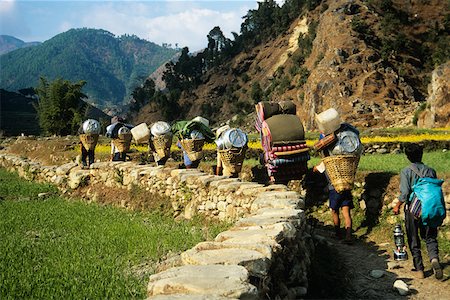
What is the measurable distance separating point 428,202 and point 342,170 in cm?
172

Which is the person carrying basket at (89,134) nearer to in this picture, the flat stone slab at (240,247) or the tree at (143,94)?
the flat stone slab at (240,247)

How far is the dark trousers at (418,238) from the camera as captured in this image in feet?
18.2

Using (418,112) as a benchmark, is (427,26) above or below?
above

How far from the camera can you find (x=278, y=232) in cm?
423

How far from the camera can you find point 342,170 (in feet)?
22.9

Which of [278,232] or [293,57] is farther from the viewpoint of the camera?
[293,57]

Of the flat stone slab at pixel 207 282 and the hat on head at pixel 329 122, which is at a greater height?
the hat on head at pixel 329 122

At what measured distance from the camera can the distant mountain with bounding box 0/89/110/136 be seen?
197ft

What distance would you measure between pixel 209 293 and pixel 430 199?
3683mm

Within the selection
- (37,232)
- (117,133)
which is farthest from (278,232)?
(117,133)

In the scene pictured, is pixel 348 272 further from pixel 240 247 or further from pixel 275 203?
pixel 240 247

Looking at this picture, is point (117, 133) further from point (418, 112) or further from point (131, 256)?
point (418, 112)

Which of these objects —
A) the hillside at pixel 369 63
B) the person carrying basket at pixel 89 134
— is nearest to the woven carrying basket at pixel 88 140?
the person carrying basket at pixel 89 134

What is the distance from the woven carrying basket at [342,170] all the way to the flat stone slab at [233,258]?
3.69 meters
